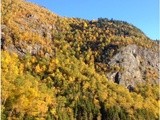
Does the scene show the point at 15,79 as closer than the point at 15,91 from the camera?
No

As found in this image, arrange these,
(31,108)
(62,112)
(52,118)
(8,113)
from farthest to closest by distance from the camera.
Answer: (62,112), (52,118), (31,108), (8,113)

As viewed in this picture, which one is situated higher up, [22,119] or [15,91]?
[15,91]

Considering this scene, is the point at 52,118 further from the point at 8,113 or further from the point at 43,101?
the point at 8,113

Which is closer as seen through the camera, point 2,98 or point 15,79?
point 2,98

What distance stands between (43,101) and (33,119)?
2675 cm

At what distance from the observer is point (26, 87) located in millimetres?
190750

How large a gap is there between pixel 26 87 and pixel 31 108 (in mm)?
19880

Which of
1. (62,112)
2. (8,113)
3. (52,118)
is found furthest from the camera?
(62,112)

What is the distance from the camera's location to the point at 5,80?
18075 centimetres

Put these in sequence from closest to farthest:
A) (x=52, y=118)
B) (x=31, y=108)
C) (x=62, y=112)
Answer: (x=31, y=108) → (x=52, y=118) → (x=62, y=112)

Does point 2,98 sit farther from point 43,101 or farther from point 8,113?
point 43,101

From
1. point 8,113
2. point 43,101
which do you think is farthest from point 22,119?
point 43,101

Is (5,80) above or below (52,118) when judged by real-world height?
above

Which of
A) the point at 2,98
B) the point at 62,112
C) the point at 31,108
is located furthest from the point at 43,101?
the point at 2,98
